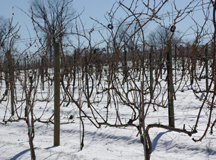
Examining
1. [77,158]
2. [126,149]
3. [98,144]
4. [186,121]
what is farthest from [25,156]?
[186,121]

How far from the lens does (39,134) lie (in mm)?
3918

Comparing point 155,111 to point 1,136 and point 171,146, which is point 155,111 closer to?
point 171,146

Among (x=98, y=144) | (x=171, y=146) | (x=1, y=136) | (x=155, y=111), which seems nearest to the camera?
(x=171, y=146)

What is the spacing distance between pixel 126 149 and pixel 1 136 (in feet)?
6.49

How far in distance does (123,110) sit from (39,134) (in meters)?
1.72

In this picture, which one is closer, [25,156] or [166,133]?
[25,156]

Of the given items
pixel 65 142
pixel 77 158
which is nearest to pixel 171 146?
pixel 77 158

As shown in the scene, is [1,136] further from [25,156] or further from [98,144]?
[98,144]

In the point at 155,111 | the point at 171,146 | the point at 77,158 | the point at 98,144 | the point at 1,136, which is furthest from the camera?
the point at 155,111

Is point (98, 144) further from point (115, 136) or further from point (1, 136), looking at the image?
point (1, 136)

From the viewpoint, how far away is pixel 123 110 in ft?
16.3

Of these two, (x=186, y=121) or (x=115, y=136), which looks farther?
(x=186, y=121)

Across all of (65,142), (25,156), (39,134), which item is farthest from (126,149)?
(39,134)

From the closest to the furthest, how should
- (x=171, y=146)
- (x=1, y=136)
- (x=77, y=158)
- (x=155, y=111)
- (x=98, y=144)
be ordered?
1. (x=77, y=158)
2. (x=171, y=146)
3. (x=98, y=144)
4. (x=1, y=136)
5. (x=155, y=111)
